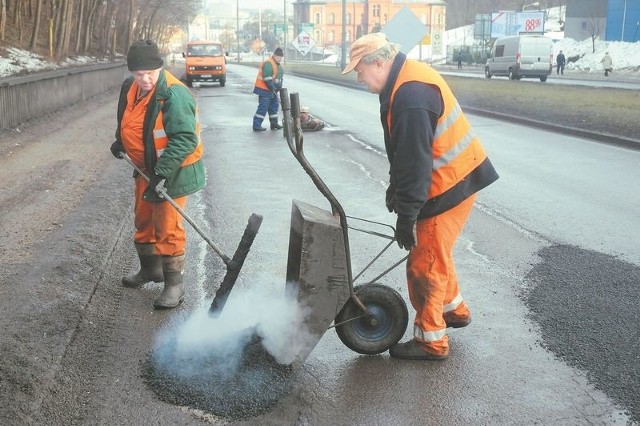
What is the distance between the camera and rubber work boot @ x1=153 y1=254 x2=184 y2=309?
4.86m

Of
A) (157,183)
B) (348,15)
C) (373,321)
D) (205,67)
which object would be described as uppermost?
Result: (348,15)

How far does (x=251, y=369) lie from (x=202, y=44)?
116 ft

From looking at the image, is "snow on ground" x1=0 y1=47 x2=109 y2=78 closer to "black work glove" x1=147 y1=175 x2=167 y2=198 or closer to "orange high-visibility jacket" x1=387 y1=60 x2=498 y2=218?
"black work glove" x1=147 y1=175 x2=167 y2=198

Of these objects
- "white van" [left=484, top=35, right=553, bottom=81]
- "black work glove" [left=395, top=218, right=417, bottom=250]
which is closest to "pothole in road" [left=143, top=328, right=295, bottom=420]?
"black work glove" [left=395, top=218, right=417, bottom=250]

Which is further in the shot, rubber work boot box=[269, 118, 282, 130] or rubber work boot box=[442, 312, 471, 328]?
rubber work boot box=[269, 118, 282, 130]

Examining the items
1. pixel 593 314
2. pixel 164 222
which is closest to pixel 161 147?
pixel 164 222

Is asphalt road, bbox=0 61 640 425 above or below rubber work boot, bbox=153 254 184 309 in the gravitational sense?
below

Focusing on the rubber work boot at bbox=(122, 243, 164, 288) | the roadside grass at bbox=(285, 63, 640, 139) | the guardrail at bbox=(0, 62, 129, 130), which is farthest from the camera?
the roadside grass at bbox=(285, 63, 640, 139)

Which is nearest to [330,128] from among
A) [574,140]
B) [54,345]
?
[574,140]

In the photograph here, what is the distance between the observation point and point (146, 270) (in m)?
5.26

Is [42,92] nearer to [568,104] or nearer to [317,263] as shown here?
[568,104]

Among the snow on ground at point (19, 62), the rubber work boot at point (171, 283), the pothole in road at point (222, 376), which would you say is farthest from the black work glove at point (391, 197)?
the snow on ground at point (19, 62)

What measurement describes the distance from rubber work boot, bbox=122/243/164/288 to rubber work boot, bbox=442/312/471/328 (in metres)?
2.08

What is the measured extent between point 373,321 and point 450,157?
968mm
